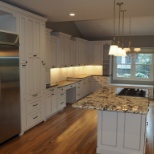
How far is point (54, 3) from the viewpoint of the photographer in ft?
11.6

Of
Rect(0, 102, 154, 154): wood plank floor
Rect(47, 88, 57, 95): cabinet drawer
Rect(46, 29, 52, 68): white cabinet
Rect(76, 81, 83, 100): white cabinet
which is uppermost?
Rect(46, 29, 52, 68): white cabinet

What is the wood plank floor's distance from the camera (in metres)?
3.27

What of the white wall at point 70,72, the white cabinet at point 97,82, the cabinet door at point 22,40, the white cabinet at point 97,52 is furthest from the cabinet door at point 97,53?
the cabinet door at point 22,40

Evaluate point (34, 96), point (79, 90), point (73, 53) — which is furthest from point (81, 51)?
point (34, 96)

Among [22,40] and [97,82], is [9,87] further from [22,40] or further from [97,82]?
[97,82]

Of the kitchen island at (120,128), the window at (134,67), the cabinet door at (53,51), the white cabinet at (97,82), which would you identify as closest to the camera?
the kitchen island at (120,128)

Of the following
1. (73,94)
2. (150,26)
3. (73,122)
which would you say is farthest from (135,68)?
(73,122)

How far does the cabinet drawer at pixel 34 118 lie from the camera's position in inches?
162

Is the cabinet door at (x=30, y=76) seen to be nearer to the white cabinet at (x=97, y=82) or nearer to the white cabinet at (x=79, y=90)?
the white cabinet at (x=79, y=90)

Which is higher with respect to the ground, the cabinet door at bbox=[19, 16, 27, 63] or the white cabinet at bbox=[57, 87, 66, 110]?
the cabinet door at bbox=[19, 16, 27, 63]

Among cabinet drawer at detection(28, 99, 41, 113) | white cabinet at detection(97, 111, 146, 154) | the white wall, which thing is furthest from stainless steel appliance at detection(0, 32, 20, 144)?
the white wall

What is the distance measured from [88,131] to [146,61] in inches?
215

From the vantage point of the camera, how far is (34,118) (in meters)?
4.29

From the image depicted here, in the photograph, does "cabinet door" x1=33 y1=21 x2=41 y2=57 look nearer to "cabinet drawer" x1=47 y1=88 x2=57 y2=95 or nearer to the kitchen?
the kitchen
